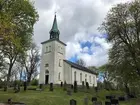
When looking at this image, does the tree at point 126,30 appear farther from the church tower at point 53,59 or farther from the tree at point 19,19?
the church tower at point 53,59

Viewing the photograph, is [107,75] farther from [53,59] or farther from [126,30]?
[126,30]

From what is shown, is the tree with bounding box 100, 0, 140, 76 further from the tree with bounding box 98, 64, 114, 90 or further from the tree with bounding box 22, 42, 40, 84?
the tree with bounding box 22, 42, 40, 84

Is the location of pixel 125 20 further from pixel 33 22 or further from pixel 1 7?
pixel 1 7

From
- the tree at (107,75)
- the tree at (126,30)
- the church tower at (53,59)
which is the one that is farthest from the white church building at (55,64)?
the tree at (126,30)

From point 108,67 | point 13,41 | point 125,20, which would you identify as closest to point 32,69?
point 108,67

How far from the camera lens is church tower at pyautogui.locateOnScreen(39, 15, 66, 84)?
43.5 m

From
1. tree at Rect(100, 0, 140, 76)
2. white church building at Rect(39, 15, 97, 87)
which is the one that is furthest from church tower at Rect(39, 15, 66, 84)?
tree at Rect(100, 0, 140, 76)

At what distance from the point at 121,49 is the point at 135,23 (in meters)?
3.93

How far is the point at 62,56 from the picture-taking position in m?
47.1

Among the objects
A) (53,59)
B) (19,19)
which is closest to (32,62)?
(53,59)

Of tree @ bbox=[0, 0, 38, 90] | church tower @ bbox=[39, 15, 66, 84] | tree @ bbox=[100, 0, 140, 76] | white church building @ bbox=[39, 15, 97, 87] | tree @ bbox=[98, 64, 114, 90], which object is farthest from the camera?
white church building @ bbox=[39, 15, 97, 87]

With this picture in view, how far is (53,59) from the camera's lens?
145 ft

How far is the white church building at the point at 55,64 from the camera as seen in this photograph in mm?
43750

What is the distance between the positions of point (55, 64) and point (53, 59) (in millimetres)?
1326
